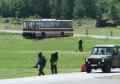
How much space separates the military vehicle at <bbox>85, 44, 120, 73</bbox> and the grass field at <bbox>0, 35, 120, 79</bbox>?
3.02 m

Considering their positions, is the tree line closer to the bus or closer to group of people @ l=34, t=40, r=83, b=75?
the bus

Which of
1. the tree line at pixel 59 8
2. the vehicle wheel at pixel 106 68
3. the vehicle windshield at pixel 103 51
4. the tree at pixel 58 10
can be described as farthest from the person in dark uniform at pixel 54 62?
the tree at pixel 58 10

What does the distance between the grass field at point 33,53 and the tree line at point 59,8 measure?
293 feet

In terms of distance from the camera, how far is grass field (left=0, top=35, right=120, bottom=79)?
138 feet

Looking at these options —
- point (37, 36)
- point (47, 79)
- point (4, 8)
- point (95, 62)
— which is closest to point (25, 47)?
point (37, 36)

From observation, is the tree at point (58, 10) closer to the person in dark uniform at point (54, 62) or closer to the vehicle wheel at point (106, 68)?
the vehicle wheel at point (106, 68)

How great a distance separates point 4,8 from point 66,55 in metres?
133

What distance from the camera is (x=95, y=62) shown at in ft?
125

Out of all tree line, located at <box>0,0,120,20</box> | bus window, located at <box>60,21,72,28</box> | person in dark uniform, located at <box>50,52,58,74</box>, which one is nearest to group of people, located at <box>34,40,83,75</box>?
person in dark uniform, located at <box>50,52,58,74</box>

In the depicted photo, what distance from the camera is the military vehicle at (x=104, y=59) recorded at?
38094mm


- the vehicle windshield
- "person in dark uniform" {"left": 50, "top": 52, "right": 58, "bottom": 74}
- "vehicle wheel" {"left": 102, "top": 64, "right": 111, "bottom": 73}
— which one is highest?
the vehicle windshield

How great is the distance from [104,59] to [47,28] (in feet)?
169

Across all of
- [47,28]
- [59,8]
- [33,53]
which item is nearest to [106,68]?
[33,53]

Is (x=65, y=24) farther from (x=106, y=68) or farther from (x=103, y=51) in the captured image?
(x=106, y=68)
